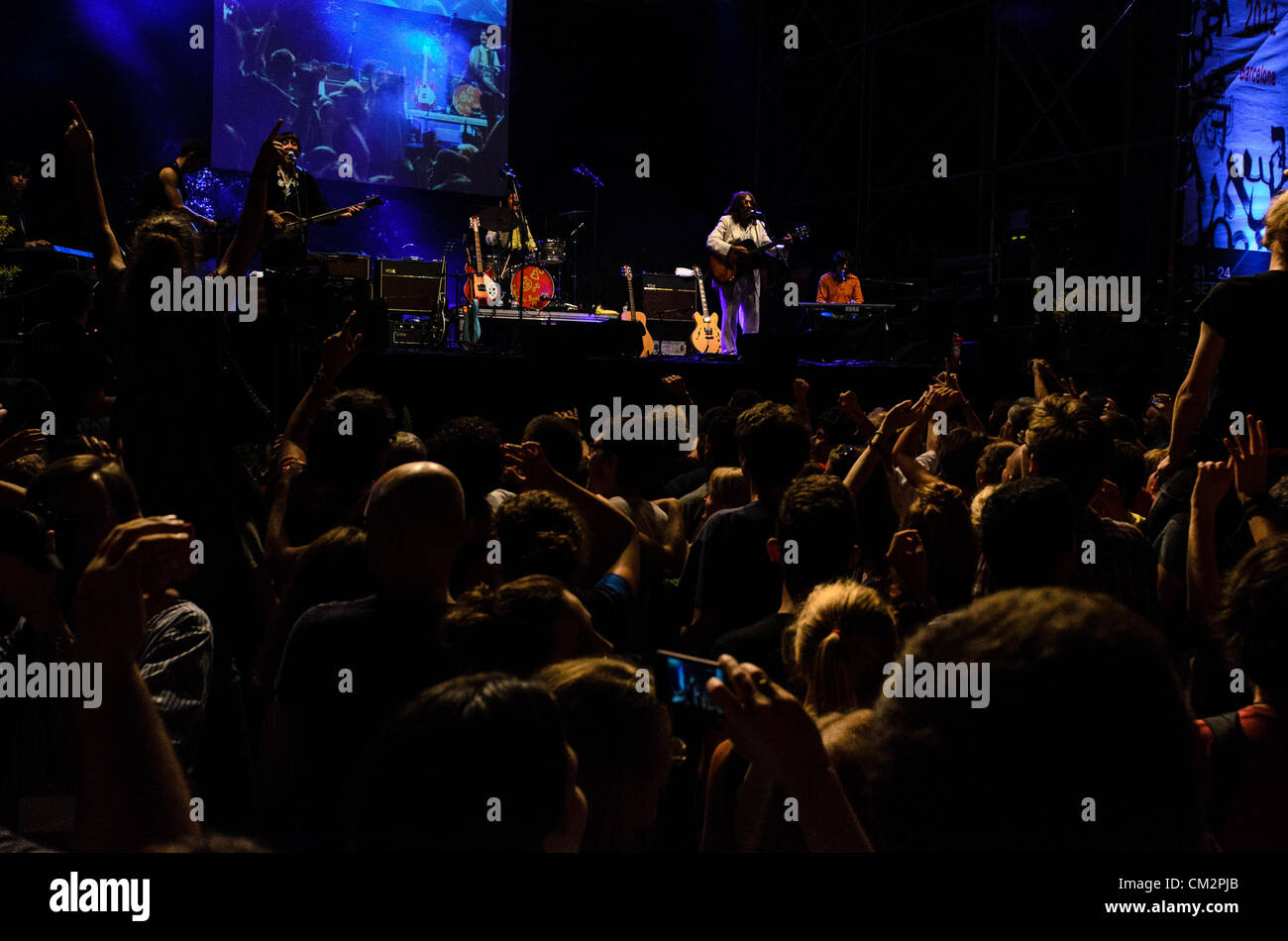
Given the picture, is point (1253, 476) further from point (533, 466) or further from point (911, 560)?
point (533, 466)

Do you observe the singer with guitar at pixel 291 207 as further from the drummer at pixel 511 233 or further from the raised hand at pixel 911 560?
the raised hand at pixel 911 560

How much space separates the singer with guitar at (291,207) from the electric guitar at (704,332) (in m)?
4.90

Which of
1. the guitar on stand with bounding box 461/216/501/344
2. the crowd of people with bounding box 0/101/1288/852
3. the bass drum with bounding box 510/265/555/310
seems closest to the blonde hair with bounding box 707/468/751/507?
the crowd of people with bounding box 0/101/1288/852

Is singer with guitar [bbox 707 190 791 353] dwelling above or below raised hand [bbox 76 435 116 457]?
above

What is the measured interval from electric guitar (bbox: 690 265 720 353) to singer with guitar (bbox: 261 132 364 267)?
16.1 feet

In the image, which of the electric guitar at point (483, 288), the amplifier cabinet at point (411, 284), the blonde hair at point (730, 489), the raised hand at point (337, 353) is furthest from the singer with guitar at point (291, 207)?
the blonde hair at point (730, 489)

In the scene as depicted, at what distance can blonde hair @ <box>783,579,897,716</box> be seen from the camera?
5.46 ft

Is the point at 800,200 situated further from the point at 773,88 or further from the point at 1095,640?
the point at 1095,640

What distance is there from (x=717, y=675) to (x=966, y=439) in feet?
9.63

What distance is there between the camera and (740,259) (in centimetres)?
1028

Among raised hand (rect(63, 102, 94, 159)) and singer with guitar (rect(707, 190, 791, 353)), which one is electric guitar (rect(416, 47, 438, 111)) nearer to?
singer with guitar (rect(707, 190, 791, 353))

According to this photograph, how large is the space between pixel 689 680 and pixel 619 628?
1072 millimetres

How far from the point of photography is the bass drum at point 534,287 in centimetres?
1098
